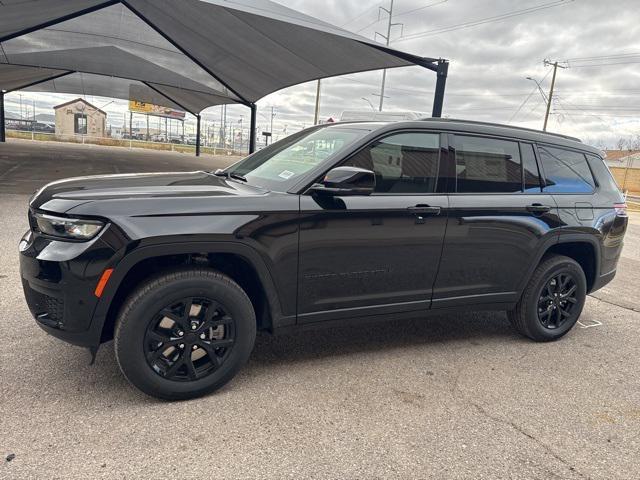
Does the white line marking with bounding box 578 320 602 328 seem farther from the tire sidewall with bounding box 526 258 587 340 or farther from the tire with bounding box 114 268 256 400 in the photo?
the tire with bounding box 114 268 256 400

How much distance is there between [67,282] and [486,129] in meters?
3.22

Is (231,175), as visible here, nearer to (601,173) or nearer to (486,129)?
(486,129)

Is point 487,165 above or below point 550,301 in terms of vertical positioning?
Result: above

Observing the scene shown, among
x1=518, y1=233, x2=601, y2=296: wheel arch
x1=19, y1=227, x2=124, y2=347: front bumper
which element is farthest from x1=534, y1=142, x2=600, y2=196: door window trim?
x1=19, y1=227, x2=124, y2=347: front bumper

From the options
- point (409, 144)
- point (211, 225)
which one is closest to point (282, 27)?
point (409, 144)

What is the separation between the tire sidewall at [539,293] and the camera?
159 inches

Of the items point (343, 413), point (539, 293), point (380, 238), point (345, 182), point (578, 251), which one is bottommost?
point (343, 413)

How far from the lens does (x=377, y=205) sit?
126 inches

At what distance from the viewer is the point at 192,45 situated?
13836 millimetres

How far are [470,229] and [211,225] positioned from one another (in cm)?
198

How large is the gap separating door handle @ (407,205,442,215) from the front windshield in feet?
2.12

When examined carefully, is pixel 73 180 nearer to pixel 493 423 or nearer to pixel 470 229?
pixel 470 229

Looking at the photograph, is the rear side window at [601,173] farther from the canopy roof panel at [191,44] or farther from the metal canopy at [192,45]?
the canopy roof panel at [191,44]

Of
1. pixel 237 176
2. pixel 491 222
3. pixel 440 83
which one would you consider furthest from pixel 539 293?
pixel 440 83
